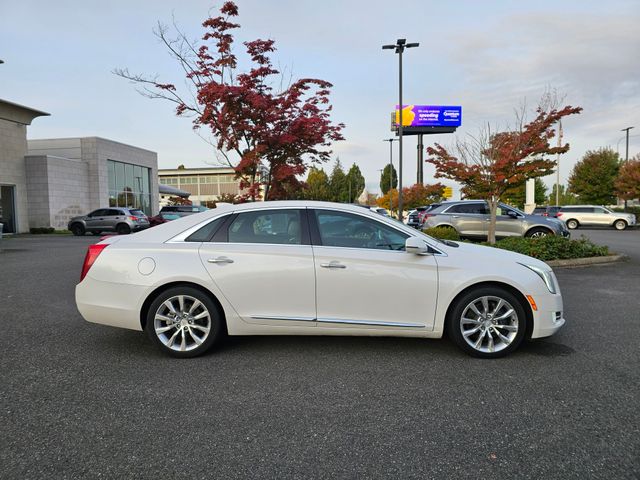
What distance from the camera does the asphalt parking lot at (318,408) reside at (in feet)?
8.30

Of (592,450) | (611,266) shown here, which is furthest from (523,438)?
(611,266)

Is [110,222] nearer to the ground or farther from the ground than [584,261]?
farther from the ground

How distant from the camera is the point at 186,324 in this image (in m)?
4.25

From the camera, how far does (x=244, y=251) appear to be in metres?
4.25

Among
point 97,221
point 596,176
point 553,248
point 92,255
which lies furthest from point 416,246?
point 596,176

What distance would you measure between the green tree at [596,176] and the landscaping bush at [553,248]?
3633 cm

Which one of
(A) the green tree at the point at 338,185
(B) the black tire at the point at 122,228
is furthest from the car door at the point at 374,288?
(A) the green tree at the point at 338,185

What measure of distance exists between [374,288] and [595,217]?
30.5 meters

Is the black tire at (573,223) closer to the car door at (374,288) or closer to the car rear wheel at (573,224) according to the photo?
the car rear wheel at (573,224)

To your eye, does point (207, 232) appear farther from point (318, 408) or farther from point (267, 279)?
point (318, 408)

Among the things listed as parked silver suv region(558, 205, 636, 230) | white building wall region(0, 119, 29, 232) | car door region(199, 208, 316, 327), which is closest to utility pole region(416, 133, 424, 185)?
parked silver suv region(558, 205, 636, 230)

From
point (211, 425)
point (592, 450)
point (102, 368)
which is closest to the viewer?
point (592, 450)

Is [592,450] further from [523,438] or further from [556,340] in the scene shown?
[556,340]

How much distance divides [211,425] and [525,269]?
123 inches
